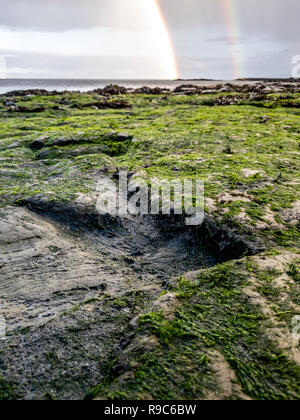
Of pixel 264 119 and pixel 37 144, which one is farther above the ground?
pixel 264 119

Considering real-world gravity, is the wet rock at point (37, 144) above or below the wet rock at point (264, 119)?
below

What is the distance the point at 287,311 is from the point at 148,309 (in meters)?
1.05

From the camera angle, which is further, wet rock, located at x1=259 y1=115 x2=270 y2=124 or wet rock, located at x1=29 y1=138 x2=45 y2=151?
wet rock, located at x1=259 y1=115 x2=270 y2=124

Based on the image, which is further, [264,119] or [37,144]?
[264,119]

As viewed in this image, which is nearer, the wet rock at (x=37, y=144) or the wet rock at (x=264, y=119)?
the wet rock at (x=37, y=144)

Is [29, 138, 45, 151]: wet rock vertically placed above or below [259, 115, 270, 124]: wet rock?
below

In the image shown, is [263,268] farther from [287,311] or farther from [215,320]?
[215,320]

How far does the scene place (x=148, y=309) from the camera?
2.44 meters

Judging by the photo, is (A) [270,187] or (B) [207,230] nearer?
(B) [207,230]
